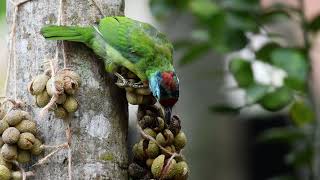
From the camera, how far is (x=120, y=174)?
273cm

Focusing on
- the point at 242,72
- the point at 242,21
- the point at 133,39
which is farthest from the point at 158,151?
the point at 242,21

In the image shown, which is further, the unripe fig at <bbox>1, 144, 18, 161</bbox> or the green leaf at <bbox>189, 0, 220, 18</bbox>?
the green leaf at <bbox>189, 0, 220, 18</bbox>

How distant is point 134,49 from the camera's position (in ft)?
9.45

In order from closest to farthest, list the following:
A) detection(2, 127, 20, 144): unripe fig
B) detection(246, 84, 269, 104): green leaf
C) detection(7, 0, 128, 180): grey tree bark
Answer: detection(2, 127, 20, 144): unripe fig < detection(7, 0, 128, 180): grey tree bark < detection(246, 84, 269, 104): green leaf

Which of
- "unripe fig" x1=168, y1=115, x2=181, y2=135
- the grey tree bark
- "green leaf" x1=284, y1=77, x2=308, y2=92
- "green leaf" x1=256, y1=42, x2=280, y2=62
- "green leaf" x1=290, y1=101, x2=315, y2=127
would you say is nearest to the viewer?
the grey tree bark

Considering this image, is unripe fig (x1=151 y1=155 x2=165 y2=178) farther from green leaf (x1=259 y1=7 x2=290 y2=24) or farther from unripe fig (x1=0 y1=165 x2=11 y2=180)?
green leaf (x1=259 y1=7 x2=290 y2=24)

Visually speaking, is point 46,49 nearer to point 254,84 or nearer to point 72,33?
point 72,33

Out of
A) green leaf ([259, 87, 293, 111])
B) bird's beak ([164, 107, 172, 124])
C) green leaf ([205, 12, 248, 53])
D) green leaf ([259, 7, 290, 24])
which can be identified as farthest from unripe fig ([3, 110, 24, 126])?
green leaf ([259, 7, 290, 24])

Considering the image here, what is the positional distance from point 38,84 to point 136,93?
0.37 m

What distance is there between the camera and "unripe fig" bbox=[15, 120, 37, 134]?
2600 mm

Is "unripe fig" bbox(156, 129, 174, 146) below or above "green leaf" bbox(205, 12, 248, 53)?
below

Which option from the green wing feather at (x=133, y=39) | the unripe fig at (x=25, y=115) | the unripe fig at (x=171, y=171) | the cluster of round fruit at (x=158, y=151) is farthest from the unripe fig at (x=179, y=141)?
the unripe fig at (x=25, y=115)

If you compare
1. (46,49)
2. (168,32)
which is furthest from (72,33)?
(168,32)

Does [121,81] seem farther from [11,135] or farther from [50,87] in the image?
[11,135]
